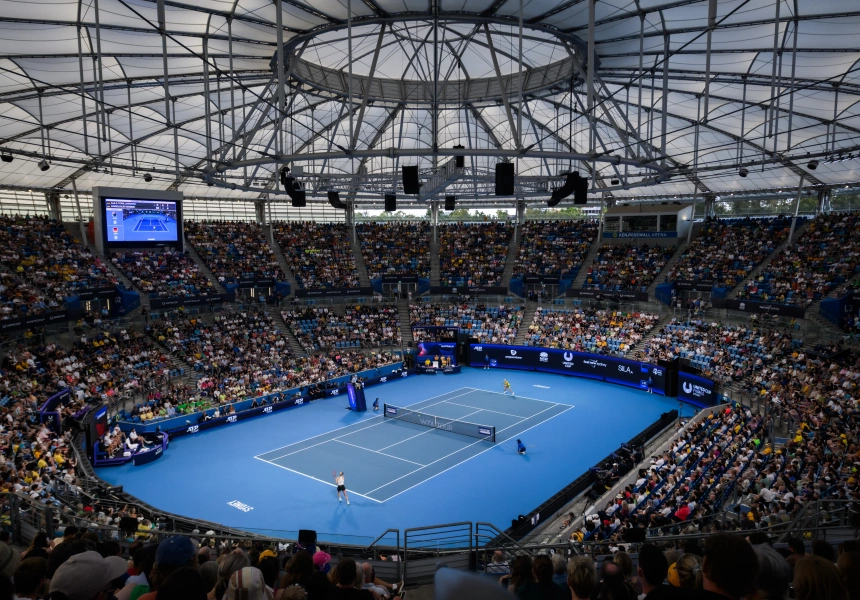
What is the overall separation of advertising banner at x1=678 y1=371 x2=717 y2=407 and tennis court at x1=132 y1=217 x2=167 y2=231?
36491 millimetres

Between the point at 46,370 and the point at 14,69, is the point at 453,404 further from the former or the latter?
the point at 14,69

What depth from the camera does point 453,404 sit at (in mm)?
38125

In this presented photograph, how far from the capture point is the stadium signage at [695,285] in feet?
151

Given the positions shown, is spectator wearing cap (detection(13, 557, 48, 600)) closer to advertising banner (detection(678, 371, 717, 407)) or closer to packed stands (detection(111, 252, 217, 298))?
advertising banner (detection(678, 371, 717, 407))

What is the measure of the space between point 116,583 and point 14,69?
26.5 meters

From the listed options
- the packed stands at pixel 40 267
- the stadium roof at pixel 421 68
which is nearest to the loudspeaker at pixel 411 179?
the stadium roof at pixel 421 68

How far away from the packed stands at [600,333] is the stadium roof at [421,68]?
13.6 meters

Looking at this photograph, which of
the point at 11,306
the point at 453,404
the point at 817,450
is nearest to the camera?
the point at 817,450

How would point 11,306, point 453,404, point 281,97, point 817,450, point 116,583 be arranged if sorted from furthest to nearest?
point 453,404, point 11,306, point 817,450, point 281,97, point 116,583

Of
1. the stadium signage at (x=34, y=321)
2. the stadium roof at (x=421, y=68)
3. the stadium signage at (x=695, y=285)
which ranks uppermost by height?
the stadium roof at (x=421, y=68)

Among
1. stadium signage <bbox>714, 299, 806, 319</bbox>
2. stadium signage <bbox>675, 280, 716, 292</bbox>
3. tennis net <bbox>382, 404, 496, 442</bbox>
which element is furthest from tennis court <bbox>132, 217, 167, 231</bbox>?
stadium signage <bbox>714, 299, 806, 319</bbox>

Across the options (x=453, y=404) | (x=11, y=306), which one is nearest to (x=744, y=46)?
(x=453, y=404)

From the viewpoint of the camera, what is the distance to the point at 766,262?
4662 centimetres

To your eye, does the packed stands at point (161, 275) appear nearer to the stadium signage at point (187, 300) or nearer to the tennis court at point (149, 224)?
the stadium signage at point (187, 300)
